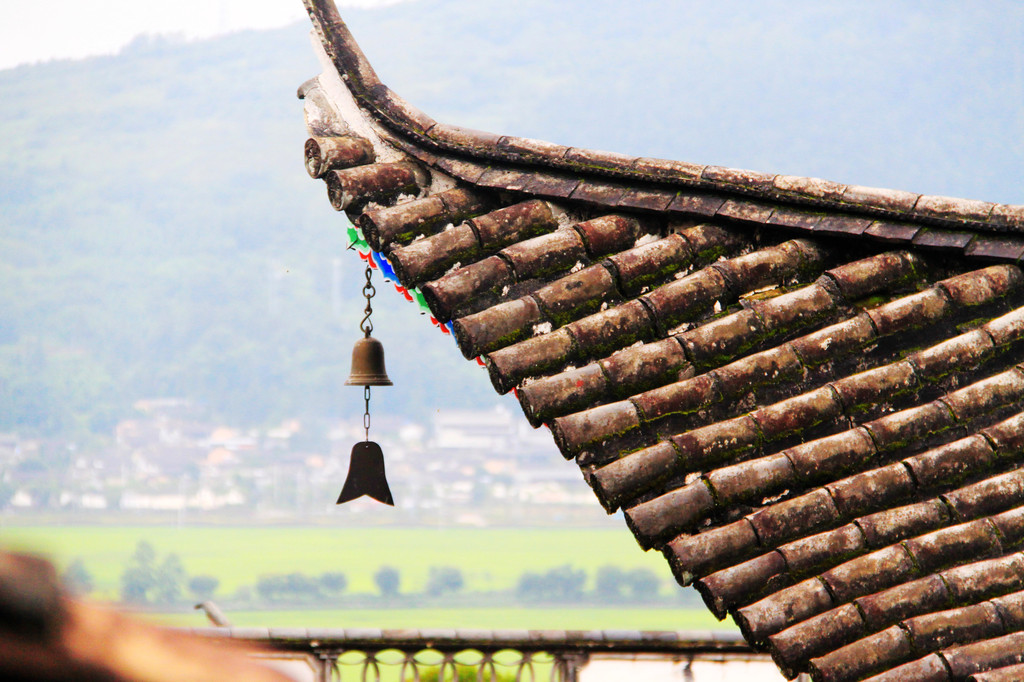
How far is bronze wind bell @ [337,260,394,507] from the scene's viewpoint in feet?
20.7

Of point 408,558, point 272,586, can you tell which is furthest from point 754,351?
point 408,558

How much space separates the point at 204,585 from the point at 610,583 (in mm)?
30388

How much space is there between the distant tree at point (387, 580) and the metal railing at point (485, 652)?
2447 inches

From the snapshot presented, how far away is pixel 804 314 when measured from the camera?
3258 mm

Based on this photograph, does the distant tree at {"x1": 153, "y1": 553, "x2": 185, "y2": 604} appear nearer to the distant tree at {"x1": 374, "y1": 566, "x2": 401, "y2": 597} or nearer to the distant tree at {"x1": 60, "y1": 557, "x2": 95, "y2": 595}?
the distant tree at {"x1": 60, "y1": 557, "x2": 95, "y2": 595}

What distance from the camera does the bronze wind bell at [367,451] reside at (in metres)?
6.32

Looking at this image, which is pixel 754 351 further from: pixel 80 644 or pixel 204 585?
pixel 204 585

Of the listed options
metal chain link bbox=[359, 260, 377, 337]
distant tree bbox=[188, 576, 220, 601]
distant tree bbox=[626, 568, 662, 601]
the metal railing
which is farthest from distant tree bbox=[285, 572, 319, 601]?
metal chain link bbox=[359, 260, 377, 337]

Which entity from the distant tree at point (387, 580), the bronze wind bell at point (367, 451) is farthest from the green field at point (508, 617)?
the bronze wind bell at point (367, 451)

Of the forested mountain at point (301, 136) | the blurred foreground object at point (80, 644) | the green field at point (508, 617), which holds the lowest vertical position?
the blurred foreground object at point (80, 644)

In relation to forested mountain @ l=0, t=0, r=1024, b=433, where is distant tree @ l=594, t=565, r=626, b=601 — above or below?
below

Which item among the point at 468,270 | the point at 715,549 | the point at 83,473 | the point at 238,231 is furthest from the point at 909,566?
the point at 238,231

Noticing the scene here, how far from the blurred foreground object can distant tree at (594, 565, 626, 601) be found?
7126 centimetres

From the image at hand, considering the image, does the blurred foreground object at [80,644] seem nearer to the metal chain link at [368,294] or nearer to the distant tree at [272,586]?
the metal chain link at [368,294]
